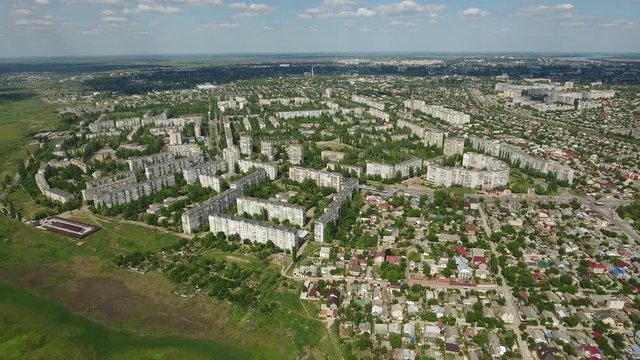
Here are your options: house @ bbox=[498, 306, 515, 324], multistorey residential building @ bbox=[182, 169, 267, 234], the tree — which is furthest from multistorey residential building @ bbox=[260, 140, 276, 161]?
house @ bbox=[498, 306, 515, 324]

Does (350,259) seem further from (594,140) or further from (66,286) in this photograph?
(594,140)

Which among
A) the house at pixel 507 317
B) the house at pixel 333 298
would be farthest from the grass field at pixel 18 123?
the house at pixel 507 317

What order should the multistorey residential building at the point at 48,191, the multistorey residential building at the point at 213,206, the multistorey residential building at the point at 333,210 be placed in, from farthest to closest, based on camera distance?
the multistorey residential building at the point at 48,191 < the multistorey residential building at the point at 213,206 < the multistorey residential building at the point at 333,210

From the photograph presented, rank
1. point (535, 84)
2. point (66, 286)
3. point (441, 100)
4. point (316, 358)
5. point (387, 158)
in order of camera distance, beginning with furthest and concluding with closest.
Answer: point (535, 84) → point (441, 100) → point (387, 158) → point (66, 286) → point (316, 358)

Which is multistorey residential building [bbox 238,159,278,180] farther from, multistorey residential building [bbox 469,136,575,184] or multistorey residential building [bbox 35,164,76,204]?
multistorey residential building [bbox 469,136,575,184]

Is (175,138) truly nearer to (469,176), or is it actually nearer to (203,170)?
(203,170)

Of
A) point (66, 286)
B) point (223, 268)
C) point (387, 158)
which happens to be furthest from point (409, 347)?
point (387, 158)

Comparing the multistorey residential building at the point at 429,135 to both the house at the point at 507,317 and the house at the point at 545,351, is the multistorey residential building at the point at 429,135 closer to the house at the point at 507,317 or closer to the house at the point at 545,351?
the house at the point at 507,317
